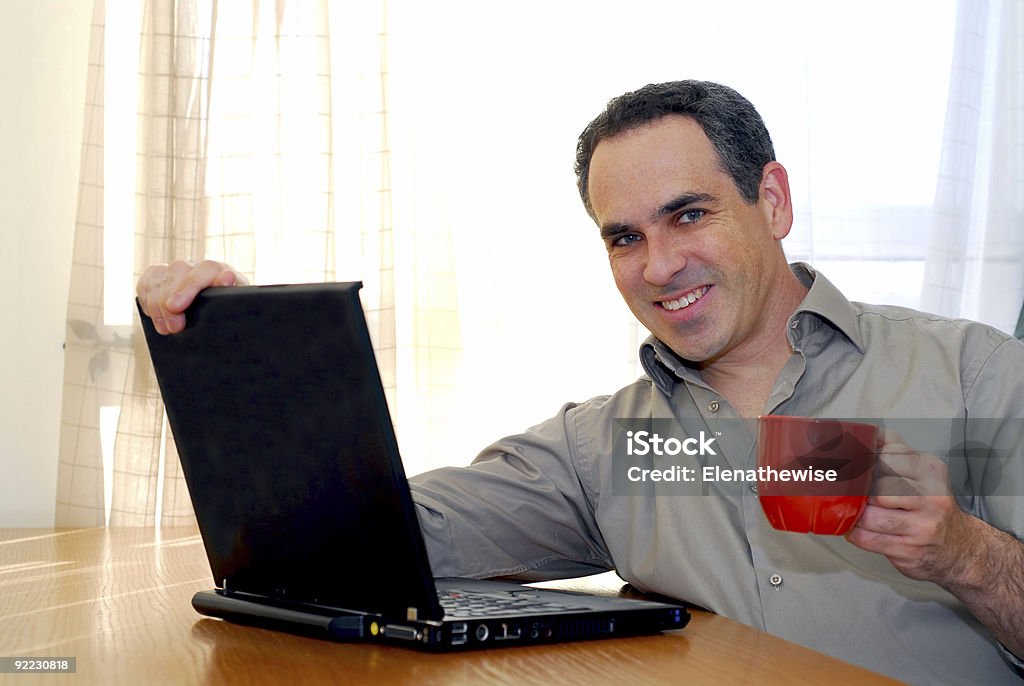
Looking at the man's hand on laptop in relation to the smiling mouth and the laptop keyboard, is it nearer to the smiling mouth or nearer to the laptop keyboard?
the laptop keyboard

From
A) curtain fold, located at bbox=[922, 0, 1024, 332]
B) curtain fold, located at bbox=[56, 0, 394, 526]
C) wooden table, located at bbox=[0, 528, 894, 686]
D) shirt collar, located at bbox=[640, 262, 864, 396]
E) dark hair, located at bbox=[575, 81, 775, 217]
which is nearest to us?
wooden table, located at bbox=[0, 528, 894, 686]

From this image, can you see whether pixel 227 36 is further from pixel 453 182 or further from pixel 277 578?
pixel 277 578

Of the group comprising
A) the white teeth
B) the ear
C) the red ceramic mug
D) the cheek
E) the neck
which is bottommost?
the red ceramic mug

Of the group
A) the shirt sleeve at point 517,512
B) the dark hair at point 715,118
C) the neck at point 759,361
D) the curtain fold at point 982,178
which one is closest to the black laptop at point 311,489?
the shirt sleeve at point 517,512

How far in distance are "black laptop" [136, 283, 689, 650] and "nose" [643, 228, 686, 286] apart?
0.56 m

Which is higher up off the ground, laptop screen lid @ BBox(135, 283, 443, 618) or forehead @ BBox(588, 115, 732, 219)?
forehead @ BBox(588, 115, 732, 219)

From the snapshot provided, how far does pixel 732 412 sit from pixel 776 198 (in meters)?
0.34

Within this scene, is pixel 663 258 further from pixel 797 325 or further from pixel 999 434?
pixel 999 434

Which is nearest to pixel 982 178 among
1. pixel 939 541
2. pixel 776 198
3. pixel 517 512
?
pixel 776 198

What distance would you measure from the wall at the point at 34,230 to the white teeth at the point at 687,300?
5.96 feet

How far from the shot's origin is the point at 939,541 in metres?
0.82

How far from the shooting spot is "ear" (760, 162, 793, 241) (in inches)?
58.1

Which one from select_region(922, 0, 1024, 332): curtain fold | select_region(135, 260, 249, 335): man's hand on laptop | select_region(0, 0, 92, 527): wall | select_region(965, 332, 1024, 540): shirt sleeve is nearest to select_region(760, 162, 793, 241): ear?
select_region(965, 332, 1024, 540): shirt sleeve

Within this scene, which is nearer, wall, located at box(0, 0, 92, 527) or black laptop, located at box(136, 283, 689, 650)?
black laptop, located at box(136, 283, 689, 650)
